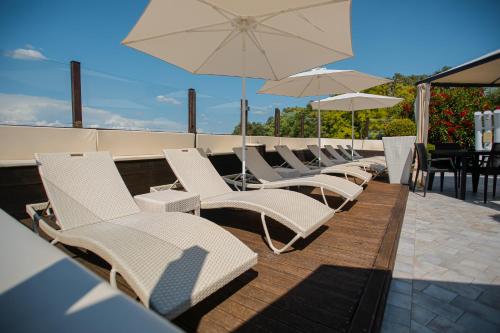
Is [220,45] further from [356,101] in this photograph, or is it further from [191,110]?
[356,101]

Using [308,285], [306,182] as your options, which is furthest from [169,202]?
[306,182]

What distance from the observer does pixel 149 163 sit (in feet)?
15.2

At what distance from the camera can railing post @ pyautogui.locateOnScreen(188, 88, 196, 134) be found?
22.5 feet

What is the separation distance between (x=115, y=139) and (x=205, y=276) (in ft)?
12.7

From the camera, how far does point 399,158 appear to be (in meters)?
6.52

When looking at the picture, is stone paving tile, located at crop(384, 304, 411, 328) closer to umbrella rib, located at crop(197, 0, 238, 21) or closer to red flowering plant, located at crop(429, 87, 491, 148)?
umbrella rib, located at crop(197, 0, 238, 21)

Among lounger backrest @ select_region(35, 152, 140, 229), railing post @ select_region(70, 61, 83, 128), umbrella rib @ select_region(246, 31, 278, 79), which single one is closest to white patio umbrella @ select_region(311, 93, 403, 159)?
umbrella rib @ select_region(246, 31, 278, 79)

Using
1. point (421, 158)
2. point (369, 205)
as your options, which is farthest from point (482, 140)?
point (369, 205)

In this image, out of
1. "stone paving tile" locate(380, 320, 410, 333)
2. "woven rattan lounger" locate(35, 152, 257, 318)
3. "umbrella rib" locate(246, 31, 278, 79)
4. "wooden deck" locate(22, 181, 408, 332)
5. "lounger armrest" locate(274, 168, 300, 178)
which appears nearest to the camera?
"woven rattan lounger" locate(35, 152, 257, 318)

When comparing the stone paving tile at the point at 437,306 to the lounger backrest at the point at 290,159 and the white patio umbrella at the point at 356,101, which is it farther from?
the white patio umbrella at the point at 356,101

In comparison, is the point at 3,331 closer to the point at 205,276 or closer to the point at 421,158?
Result: the point at 205,276

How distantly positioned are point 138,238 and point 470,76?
8.90 m

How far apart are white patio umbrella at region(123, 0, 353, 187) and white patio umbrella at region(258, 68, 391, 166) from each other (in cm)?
159

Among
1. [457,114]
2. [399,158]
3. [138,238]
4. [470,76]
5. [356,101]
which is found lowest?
[138,238]
